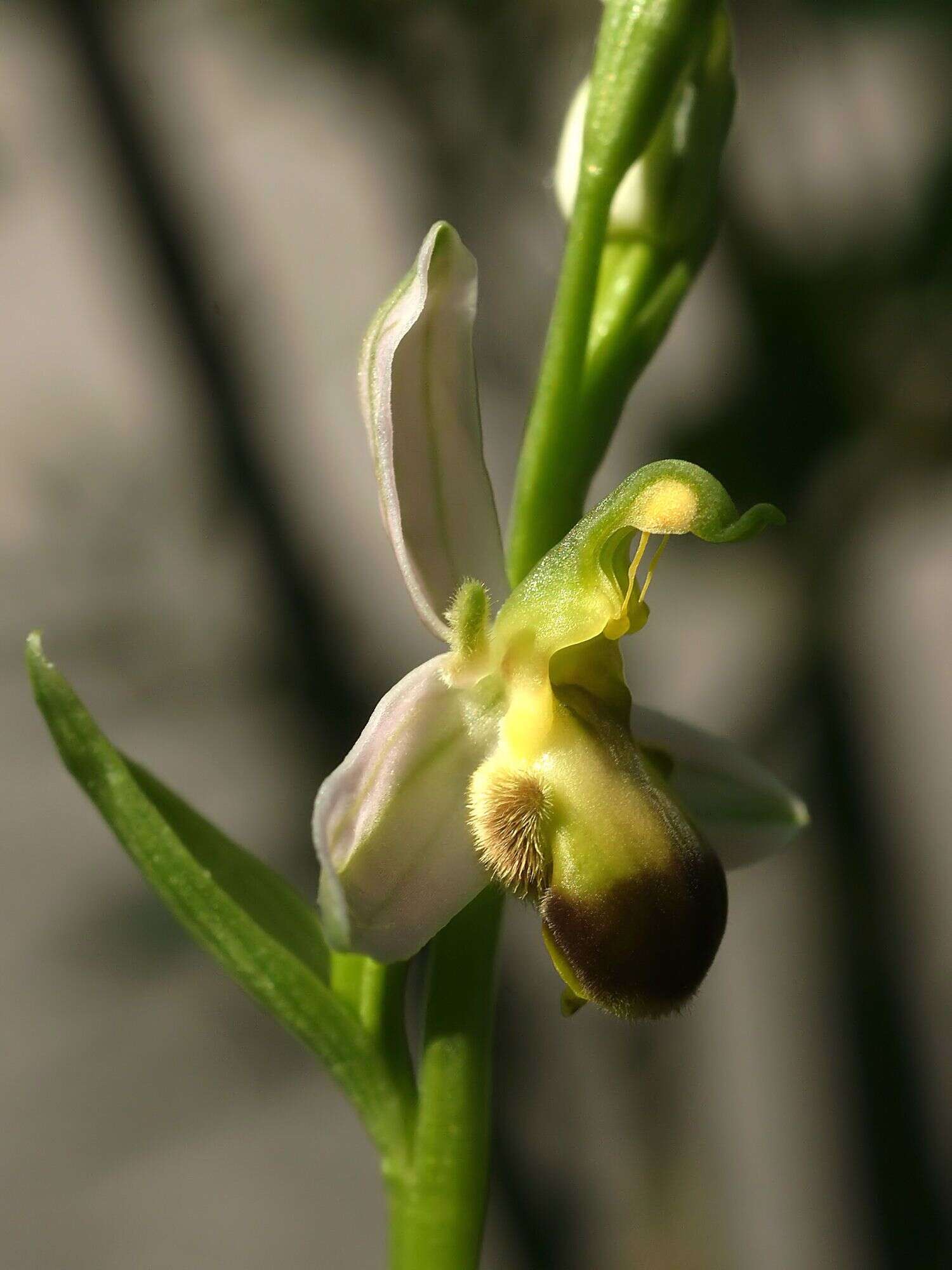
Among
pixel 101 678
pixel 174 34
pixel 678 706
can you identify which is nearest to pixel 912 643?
pixel 678 706

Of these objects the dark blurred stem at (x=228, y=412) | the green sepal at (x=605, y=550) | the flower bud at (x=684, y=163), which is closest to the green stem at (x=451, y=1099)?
the green sepal at (x=605, y=550)

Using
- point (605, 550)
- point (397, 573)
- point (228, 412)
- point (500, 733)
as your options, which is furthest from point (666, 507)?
point (397, 573)

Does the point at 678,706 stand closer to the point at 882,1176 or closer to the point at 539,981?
the point at 539,981

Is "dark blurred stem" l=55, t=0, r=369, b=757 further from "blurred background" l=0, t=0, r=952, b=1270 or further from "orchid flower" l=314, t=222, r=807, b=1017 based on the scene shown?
"orchid flower" l=314, t=222, r=807, b=1017

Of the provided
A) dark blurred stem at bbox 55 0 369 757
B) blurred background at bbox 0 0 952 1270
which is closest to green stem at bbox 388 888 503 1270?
blurred background at bbox 0 0 952 1270

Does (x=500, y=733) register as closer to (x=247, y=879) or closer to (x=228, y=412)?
(x=247, y=879)
